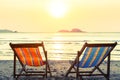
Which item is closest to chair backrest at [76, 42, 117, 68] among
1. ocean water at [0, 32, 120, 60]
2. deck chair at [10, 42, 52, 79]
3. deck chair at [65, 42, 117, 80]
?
deck chair at [65, 42, 117, 80]

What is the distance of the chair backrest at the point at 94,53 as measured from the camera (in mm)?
5342

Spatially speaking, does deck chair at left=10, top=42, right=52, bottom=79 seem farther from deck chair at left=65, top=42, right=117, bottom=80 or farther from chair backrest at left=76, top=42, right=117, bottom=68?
chair backrest at left=76, top=42, right=117, bottom=68

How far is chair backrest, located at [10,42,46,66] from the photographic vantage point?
536 centimetres

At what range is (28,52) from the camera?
5.58 meters

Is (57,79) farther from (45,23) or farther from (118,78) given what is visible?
(45,23)

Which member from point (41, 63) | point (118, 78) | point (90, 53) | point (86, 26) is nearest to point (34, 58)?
point (41, 63)

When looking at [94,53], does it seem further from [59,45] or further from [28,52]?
[59,45]

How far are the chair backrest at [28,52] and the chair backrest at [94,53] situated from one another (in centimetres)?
89

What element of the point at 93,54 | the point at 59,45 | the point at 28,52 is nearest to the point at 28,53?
the point at 28,52

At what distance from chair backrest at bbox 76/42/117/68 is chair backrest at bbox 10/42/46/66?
890 mm

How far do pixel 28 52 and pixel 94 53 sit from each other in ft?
4.63

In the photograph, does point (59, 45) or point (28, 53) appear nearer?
point (28, 53)

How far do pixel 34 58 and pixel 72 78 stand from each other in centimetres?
115

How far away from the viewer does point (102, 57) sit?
18.7ft
